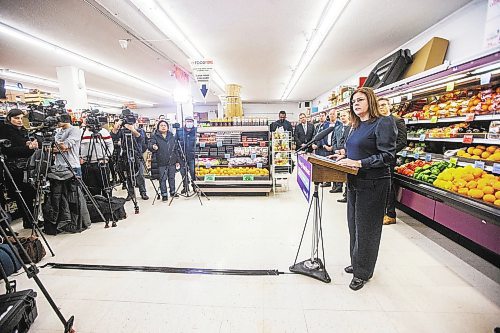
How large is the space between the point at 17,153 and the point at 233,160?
145 inches

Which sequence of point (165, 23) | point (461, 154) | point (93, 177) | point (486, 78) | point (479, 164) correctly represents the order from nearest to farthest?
1. point (486, 78)
2. point (479, 164)
3. point (461, 154)
4. point (165, 23)
5. point (93, 177)

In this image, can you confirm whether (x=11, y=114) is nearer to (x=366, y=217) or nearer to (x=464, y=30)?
(x=366, y=217)

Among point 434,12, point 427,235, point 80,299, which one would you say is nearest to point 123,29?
point 80,299

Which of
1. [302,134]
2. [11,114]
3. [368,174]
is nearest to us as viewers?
[368,174]

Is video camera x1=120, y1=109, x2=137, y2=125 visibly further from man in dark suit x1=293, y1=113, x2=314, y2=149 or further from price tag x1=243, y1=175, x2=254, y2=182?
man in dark suit x1=293, y1=113, x2=314, y2=149

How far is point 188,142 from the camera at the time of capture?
525 centimetres

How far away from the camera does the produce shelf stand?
1.96 metres

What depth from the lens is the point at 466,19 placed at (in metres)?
3.59

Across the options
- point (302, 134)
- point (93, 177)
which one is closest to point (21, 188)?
point (93, 177)

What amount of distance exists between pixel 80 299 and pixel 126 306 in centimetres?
46

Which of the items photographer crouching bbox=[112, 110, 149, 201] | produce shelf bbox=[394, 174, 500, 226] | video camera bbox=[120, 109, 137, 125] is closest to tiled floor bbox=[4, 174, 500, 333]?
produce shelf bbox=[394, 174, 500, 226]

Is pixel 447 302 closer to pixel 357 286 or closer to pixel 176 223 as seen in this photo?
pixel 357 286

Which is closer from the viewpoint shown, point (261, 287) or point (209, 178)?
point (261, 287)

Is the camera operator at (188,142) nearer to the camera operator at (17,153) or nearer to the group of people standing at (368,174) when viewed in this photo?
the camera operator at (17,153)
